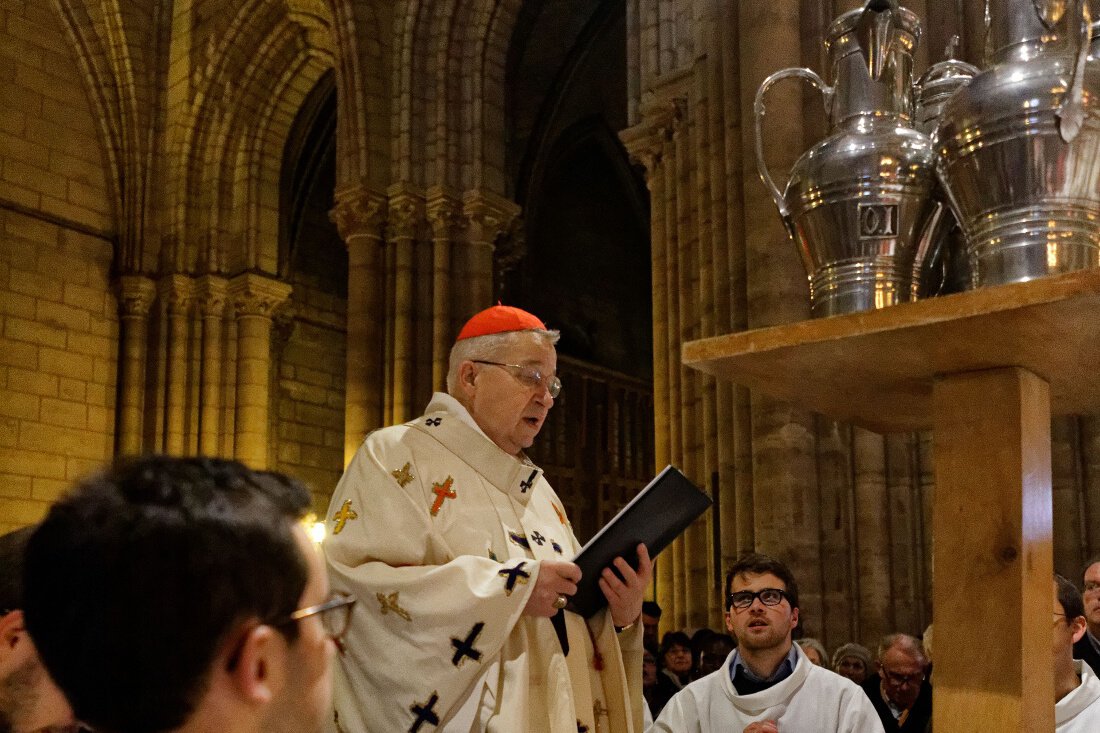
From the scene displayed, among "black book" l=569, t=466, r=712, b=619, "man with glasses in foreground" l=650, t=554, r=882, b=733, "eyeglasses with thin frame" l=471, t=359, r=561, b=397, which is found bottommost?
"man with glasses in foreground" l=650, t=554, r=882, b=733

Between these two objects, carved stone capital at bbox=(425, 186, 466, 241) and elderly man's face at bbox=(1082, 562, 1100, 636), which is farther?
carved stone capital at bbox=(425, 186, 466, 241)

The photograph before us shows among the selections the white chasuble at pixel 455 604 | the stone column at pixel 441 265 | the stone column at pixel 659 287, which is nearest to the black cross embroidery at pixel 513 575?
the white chasuble at pixel 455 604

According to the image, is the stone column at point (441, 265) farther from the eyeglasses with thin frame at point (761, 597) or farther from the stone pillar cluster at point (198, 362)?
the eyeglasses with thin frame at point (761, 597)

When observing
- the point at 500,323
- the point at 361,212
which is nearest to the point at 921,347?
the point at 500,323

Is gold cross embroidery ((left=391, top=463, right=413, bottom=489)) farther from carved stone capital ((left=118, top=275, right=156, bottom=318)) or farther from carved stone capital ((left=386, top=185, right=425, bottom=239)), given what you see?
carved stone capital ((left=118, top=275, right=156, bottom=318))

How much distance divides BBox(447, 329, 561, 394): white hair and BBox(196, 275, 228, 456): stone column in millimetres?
10634

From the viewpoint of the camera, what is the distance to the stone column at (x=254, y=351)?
1351cm

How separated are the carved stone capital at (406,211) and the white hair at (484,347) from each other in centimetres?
823

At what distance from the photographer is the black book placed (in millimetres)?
2781

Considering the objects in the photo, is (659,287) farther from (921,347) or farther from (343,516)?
(921,347)

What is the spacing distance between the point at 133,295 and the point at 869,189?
12334mm

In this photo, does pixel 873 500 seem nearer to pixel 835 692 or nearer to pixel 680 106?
pixel 835 692

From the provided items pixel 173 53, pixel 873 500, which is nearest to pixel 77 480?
pixel 873 500

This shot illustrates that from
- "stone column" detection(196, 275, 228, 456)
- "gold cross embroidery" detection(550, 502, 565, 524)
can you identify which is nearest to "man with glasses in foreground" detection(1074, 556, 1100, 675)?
"gold cross embroidery" detection(550, 502, 565, 524)
